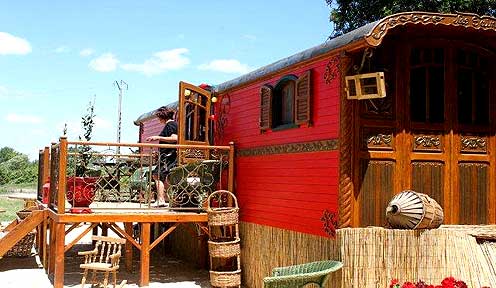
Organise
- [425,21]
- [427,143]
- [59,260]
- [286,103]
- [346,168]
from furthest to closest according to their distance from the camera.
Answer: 1. [59,260]
2. [286,103]
3. [427,143]
4. [346,168]
5. [425,21]

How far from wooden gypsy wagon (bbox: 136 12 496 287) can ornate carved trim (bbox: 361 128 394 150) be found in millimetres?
12

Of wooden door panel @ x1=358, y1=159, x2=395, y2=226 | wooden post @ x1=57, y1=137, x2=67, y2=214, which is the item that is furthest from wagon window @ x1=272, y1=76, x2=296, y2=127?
wooden post @ x1=57, y1=137, x2=67, y2=214

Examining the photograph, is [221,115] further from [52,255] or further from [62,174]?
[52,255]

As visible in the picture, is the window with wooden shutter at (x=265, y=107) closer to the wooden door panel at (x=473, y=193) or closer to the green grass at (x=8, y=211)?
the wooden door panel at (x=473, y=193)

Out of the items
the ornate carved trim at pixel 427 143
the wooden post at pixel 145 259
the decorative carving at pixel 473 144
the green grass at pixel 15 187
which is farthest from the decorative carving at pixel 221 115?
the green grass at pixel 15 187

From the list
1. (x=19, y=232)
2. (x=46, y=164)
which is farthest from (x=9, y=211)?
(x=19, y=232)

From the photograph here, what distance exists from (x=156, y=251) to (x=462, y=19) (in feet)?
35.1

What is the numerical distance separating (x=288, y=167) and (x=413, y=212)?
9.10 feet

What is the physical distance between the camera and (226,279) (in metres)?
9.80

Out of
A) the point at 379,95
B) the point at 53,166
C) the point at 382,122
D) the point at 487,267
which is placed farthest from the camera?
the point at 53,166

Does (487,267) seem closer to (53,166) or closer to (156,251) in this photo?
(53,166)

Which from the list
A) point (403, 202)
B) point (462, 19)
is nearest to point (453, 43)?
point (462, 19)

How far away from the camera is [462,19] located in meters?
7.02

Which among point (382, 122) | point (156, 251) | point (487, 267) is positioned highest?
point (382, 122)
